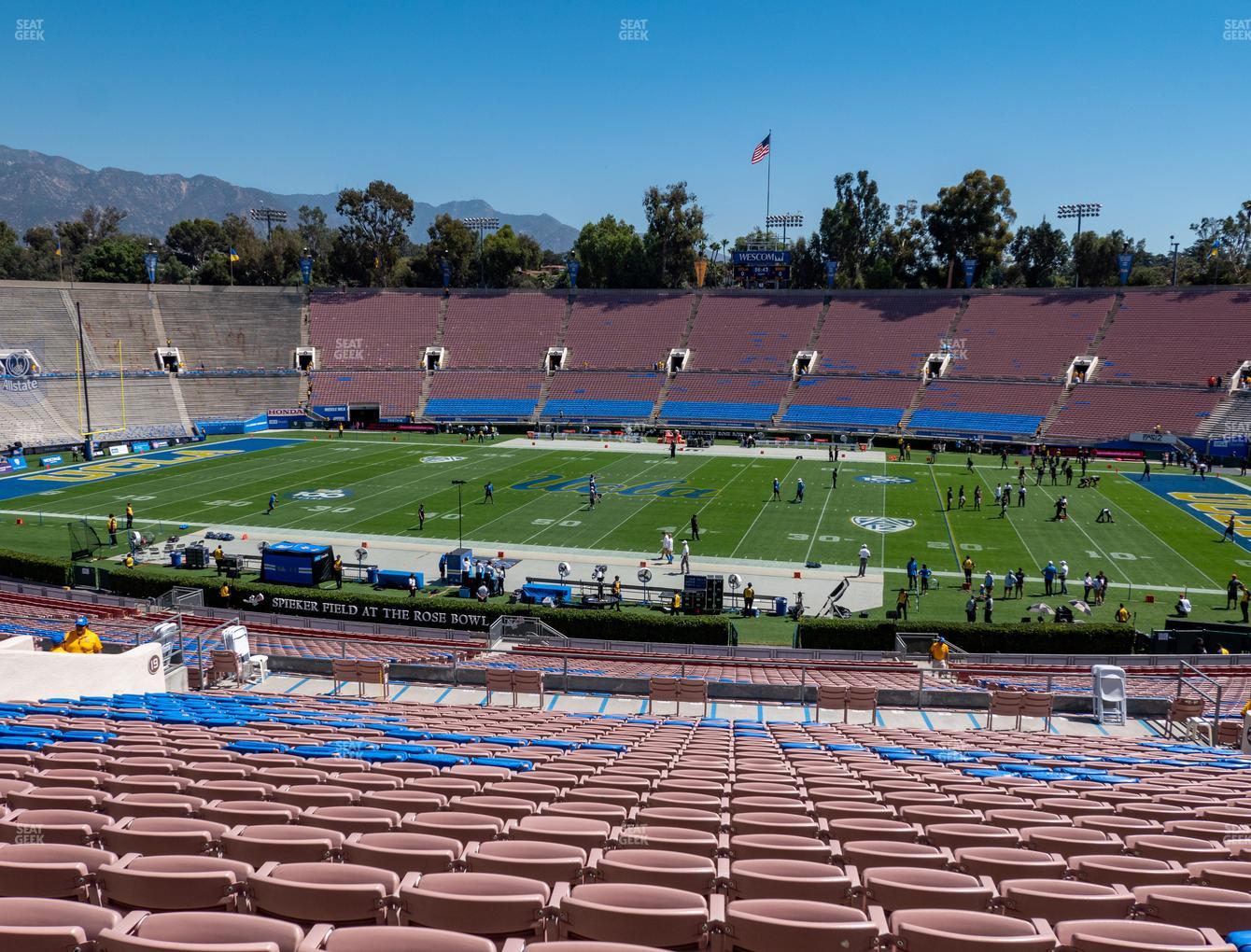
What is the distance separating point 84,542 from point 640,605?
22.3m

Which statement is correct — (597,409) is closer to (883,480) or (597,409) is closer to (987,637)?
(883,480)

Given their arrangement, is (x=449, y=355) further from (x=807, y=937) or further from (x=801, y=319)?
(x=807, y=937)

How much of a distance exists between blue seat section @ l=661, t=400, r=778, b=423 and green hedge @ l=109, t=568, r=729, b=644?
41772mm

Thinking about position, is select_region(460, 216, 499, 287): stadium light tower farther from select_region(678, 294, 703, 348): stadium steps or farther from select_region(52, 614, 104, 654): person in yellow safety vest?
select_region(52, 614, 104, 654): person in yellow safety vest

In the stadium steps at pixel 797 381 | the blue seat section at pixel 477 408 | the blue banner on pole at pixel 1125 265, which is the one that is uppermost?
the blue banner on pole at pixel 1125 265

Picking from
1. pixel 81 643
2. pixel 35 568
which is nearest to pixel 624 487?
pixel 35 568

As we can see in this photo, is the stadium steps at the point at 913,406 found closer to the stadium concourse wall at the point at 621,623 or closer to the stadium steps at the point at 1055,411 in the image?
the stadium steps at the point at 1055,411

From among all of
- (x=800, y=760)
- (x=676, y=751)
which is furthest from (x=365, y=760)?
(x=800, y=760)

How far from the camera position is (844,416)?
217 ft

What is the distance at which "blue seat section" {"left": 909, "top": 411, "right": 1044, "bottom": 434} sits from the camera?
61188 mm

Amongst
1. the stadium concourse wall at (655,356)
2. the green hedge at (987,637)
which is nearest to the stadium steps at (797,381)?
the stadium concourse wall at (655,356)

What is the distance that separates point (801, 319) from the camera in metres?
78.0

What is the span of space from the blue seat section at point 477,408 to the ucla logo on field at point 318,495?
2481 cm

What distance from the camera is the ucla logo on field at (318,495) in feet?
144
